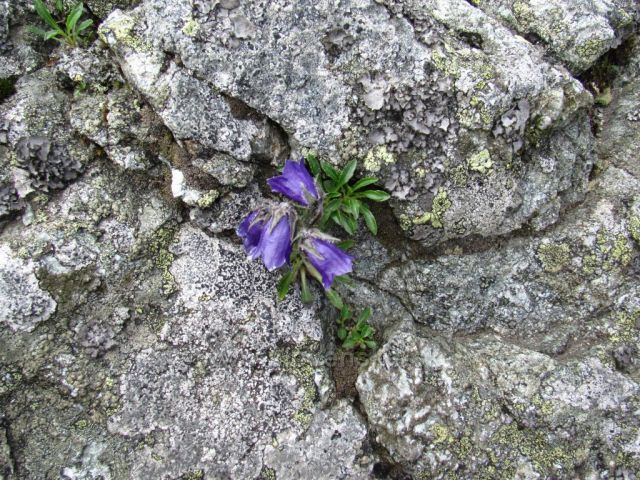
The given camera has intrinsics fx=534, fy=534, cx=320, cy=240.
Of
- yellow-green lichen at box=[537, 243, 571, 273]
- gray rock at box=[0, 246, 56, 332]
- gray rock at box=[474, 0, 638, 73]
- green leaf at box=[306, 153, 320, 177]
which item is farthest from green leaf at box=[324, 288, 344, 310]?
gray rock at box=[474, 0, 638, 73]

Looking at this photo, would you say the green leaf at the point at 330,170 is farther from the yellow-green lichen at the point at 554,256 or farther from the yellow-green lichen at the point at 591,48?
the yellow-green lichen at the point at 591,48

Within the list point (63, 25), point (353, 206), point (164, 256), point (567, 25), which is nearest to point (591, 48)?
point (567, 25)

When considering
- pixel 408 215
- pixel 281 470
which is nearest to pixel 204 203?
pixel 408 215

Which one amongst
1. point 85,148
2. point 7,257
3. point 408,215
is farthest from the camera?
point 408,215

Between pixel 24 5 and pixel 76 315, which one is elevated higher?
pixel 24 5

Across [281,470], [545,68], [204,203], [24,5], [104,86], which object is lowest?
[281,470]

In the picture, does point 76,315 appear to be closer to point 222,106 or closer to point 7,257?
point 7,257

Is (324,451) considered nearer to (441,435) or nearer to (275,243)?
(441,435)
